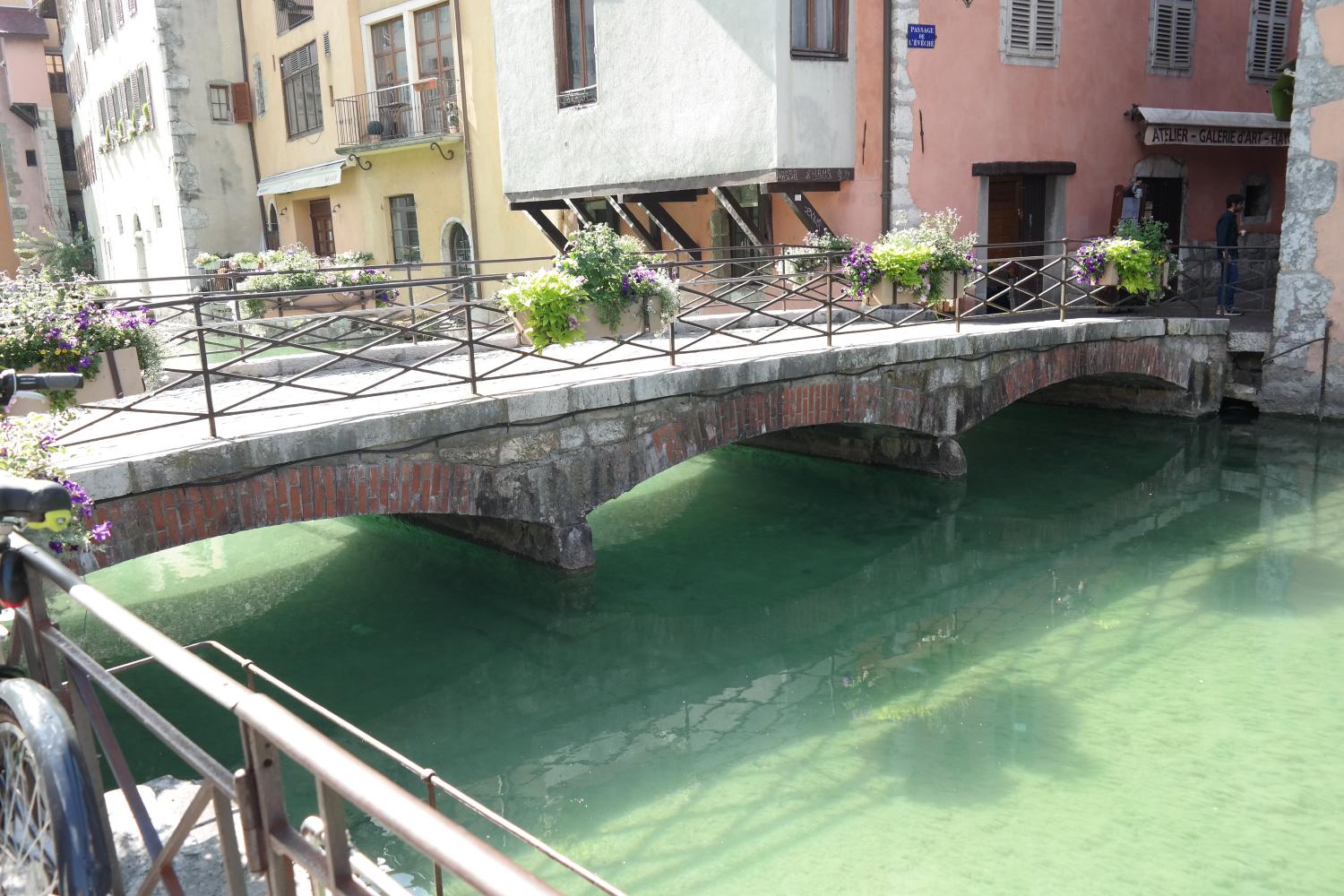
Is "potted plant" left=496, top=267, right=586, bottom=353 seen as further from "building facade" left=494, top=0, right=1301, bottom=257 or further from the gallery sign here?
the gallery sign

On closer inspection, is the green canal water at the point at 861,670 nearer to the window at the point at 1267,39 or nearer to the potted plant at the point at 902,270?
the potted plant at the point at 902,270

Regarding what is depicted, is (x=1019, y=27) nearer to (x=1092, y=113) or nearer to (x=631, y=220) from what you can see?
(x=1092, y=113)

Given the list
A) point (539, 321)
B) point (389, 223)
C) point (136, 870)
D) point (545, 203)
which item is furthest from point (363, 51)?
point (136, 870)

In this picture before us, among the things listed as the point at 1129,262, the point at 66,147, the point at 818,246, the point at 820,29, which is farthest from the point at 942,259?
the point at 66,147

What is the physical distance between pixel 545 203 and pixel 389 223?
18.3ft

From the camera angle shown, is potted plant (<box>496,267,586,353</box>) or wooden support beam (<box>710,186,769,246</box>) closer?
potted plant (<box>496,267,586,353</box>)

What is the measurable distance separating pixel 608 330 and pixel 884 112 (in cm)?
646

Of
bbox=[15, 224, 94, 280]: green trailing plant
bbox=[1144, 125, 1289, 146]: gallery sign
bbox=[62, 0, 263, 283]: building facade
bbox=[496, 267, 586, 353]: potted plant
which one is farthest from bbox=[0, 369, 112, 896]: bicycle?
bbox=[15, 224, 94, 280]: green trailing plant

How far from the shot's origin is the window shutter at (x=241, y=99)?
80.1ft

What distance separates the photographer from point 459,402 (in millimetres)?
6914

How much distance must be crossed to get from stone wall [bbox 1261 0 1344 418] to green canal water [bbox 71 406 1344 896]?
4.19ft

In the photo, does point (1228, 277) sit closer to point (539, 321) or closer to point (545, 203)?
point (545, 203)

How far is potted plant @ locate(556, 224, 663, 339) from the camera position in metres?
7.54

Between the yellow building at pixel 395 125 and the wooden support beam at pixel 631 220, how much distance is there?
1943mm
